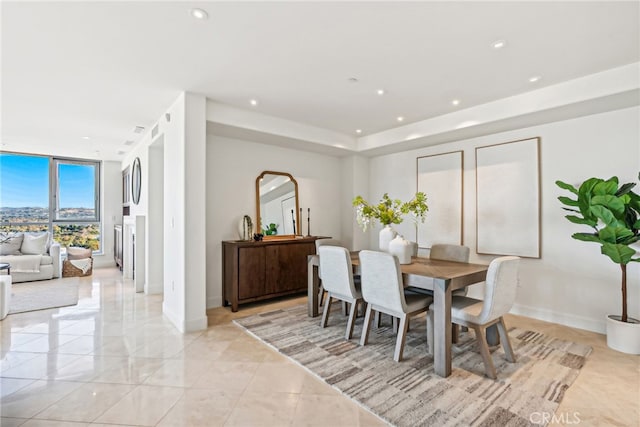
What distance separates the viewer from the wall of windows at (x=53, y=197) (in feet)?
21.0

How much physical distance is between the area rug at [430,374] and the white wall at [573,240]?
662mm

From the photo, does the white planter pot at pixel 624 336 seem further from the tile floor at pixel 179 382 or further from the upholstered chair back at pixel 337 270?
the upholstered chair back at pixel 337 270

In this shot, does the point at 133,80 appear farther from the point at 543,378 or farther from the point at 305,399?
the point at 543,378

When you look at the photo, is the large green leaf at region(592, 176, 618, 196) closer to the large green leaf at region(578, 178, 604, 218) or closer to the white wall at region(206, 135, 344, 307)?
the large green leaf at region(578, 178, 604, 218)

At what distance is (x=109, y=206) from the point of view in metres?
7.26

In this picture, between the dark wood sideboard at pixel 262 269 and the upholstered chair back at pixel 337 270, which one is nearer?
the upholstered chair back at pixel 337 270

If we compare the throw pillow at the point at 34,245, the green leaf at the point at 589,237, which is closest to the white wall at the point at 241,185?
the green leaf at the point at 589,237

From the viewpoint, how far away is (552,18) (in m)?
2.12

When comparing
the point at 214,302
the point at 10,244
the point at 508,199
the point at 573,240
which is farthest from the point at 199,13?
the point at 10,244

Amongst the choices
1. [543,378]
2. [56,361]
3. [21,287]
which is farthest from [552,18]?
[21,287]

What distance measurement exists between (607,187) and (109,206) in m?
8.81

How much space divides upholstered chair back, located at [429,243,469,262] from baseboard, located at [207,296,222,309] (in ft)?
9.57

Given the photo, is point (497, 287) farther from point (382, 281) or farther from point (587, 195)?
point (587, 195)

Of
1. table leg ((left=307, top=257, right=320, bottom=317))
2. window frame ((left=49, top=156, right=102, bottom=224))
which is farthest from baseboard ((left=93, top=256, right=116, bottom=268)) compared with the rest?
table leg ((left=307, top=257, right=320, bottom=317))
